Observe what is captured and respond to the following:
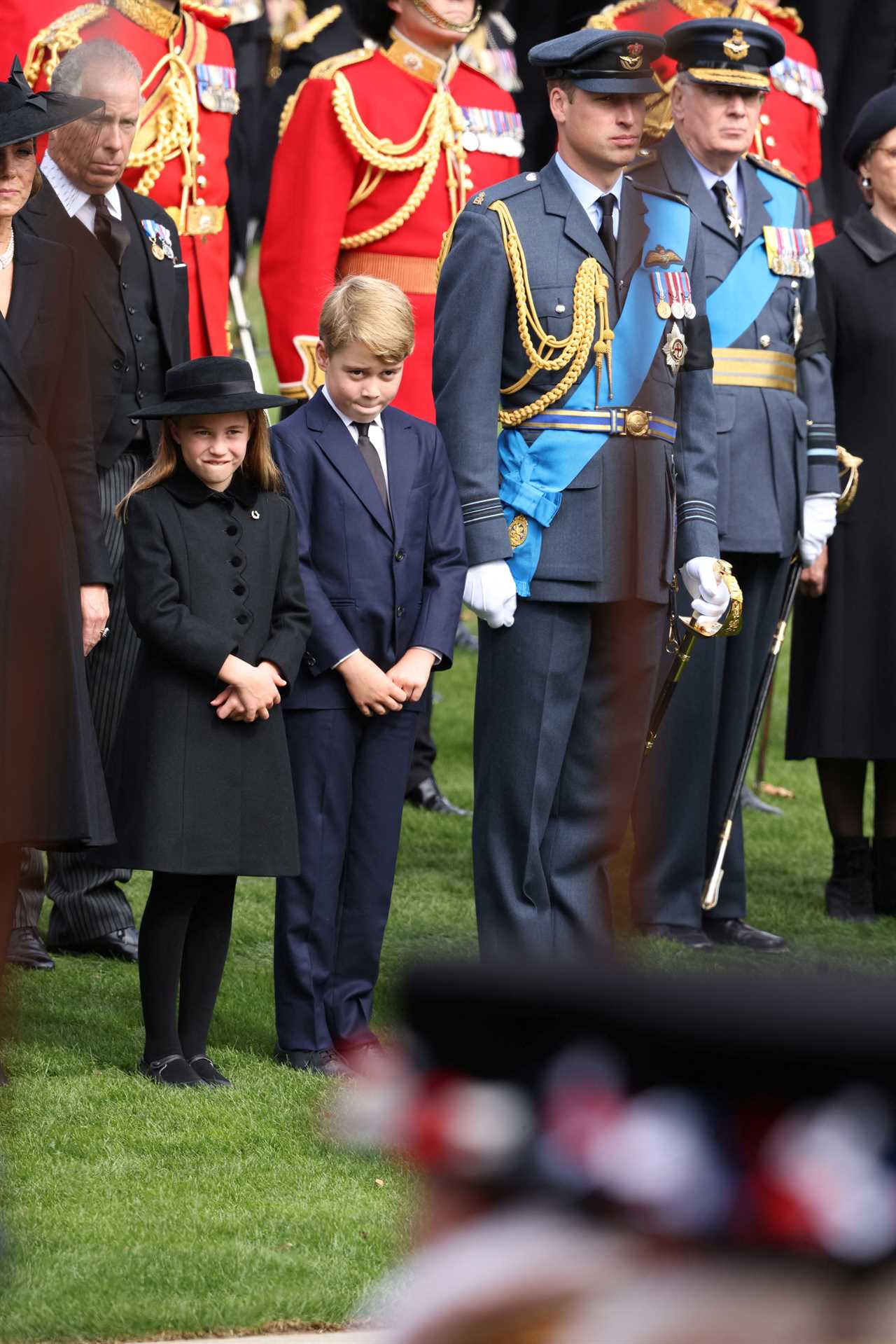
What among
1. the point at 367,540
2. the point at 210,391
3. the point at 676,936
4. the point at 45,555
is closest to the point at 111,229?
the point at 210,391

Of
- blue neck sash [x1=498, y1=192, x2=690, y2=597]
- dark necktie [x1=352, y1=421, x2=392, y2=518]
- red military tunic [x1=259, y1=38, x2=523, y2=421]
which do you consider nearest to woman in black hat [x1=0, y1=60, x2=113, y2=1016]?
dark necktie [x1=352, y1=421, x2=392, y2=518]

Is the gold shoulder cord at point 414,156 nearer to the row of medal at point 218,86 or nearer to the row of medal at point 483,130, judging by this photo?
the row of medal at point 483,130

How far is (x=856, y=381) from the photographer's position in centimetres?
554

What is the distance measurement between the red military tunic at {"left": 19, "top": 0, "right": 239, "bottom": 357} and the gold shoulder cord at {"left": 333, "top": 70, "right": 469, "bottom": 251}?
1.32 feet

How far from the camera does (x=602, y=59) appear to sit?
4.08 feet

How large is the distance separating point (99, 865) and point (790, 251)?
2.03m

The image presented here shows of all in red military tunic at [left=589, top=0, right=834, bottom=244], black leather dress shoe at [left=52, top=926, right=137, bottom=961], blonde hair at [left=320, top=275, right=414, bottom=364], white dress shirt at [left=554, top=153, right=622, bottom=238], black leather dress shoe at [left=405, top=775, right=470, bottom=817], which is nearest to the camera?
red military tunic at [left=589, top=0, right=834, bottom=244]

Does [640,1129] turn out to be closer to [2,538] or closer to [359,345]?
[2,538]

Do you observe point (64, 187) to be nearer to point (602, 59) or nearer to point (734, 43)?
point (734, 43)

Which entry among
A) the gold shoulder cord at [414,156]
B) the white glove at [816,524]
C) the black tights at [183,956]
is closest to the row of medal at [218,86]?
the black tights at [183,956]

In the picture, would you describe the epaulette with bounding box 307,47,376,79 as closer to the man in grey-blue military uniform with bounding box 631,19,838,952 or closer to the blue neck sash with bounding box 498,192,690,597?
the man in grey-blue military uniform with bounding box 631,19,838,952

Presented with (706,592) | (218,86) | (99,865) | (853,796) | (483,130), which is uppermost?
(483,130)

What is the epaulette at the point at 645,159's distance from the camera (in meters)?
1.01

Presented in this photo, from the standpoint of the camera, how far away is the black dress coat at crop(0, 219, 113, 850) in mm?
1162
